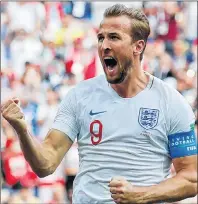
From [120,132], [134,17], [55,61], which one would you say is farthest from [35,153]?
[55,61]

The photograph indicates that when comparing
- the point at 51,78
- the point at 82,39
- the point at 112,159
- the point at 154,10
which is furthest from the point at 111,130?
the point at 154,10

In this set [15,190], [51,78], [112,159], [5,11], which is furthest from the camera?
[5,11]

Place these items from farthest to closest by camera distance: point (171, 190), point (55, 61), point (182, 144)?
point (55, 61) → point (182, 144) → point (171, 190)

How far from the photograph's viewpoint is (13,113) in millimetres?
4305

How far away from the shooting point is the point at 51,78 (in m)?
12.7

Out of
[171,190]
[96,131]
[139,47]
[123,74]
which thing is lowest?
[171,190]

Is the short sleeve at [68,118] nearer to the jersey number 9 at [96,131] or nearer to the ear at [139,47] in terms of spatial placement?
the jersey number 9 at [96,131]

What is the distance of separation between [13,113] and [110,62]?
0.76 meters

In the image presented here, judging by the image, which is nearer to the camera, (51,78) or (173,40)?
(51,78)

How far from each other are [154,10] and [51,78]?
334 centimetres

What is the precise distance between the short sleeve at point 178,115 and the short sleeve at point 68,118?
61cm

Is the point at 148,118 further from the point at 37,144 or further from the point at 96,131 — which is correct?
the point at 37,144

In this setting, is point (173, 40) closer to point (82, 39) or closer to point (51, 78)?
point (82, 39)

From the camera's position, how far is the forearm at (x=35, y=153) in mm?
4410
